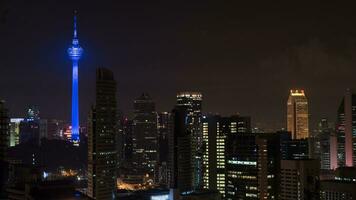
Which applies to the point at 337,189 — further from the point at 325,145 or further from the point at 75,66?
the point at 75,66

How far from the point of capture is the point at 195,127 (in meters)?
23.6

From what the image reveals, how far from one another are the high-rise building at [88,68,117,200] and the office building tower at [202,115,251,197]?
3604 millimetres

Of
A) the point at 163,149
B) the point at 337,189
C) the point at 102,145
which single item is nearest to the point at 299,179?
the point at 337,189

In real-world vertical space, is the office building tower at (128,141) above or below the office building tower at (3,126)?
below

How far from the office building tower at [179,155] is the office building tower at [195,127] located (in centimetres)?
24

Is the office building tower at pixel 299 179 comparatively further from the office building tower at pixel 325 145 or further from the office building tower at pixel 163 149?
the office building tower at pixel 325 145

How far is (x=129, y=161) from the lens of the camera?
92.3 feet

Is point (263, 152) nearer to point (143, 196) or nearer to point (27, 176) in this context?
point (143, 196)

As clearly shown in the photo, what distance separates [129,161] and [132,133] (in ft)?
5.26

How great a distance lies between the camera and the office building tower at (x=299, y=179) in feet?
54.3

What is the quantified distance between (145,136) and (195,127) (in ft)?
19.1

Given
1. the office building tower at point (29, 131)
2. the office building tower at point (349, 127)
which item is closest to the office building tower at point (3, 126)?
the office building tower at point (29, 131)

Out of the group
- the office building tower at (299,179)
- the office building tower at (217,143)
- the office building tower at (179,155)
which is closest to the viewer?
the office building tower at (299,179)

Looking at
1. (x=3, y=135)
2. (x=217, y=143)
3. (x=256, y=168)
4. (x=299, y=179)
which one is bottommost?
(x=299, y=179)
